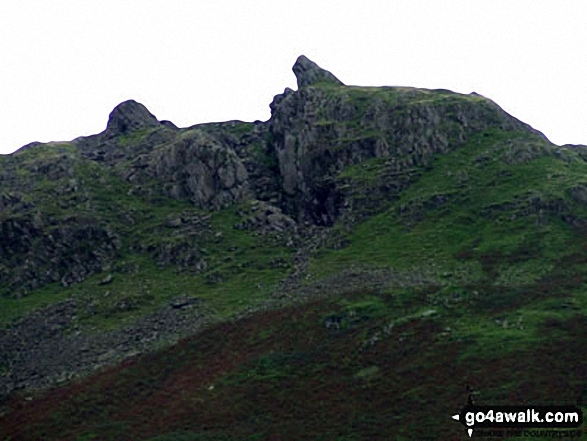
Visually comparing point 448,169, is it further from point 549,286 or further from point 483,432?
point 483,432

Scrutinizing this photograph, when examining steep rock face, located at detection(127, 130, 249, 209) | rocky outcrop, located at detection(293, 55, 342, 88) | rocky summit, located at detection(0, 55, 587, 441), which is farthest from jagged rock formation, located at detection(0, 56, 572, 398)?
rocky outcrop, located at detection(293, 55, 342, 88)

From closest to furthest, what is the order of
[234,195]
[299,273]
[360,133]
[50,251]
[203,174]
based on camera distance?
1. [299,273]
2. [50,251]
3. [234,195]
4. [203,174]
5. [360,133]

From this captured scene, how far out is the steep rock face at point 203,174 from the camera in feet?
539

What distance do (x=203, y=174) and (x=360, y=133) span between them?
33.6m

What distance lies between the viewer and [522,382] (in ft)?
261

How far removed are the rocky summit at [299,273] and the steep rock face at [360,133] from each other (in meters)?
0.48

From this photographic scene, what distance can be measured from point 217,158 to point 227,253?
27036mm

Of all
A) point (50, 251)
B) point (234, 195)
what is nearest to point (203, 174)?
point (234, 195)

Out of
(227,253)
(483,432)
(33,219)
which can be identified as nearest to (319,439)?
(483,432)

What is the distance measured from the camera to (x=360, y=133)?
167 metres

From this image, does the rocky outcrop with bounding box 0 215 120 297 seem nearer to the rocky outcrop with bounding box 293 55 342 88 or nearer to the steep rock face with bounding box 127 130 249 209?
the steep rock face with bounding box 127 130 249 209

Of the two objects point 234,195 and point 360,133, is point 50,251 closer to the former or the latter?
point 234,195

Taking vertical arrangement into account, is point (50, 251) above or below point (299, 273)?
above

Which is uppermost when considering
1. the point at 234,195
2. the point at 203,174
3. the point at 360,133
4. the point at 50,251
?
the point at 360,133
